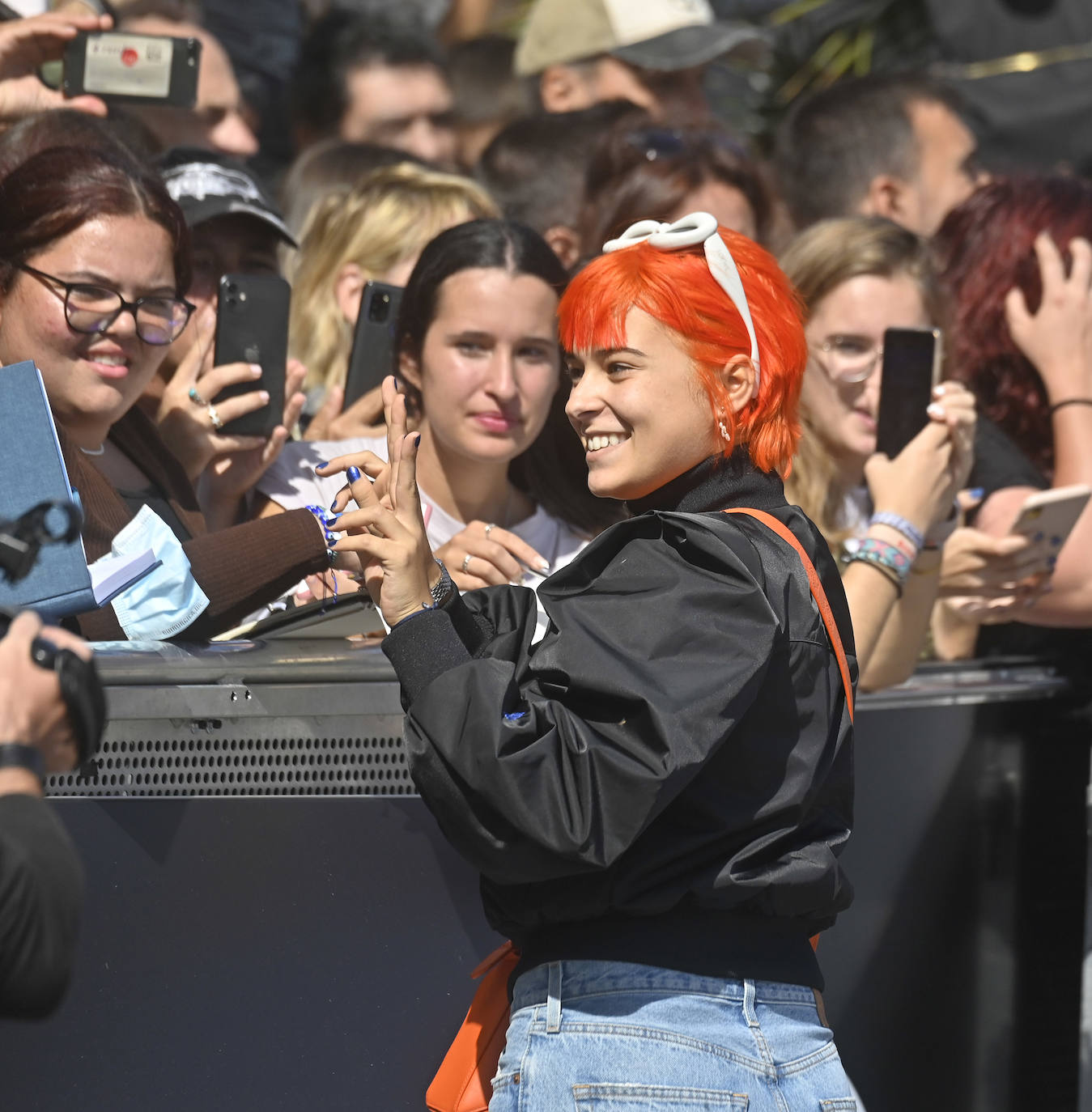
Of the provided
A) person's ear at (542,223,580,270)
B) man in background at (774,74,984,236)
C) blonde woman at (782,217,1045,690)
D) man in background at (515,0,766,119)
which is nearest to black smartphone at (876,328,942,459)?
blonde woman at (782,217,1045,690)

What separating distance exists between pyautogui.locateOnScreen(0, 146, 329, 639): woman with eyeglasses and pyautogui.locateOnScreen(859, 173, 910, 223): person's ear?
9.15ft

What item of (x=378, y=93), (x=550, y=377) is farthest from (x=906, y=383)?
(x=378, y=93)

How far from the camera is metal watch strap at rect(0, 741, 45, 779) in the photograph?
4.75 feet

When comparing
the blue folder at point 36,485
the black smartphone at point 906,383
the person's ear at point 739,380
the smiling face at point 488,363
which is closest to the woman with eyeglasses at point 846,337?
the black smartphone at point 906,383

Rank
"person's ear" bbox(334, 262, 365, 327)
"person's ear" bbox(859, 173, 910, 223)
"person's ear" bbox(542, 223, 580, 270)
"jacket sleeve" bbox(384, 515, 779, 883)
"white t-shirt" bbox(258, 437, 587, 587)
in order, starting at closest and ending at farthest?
"jacket sleeve" bbox(384, 515, 779, 883) < "white t-shirt" bbox(258, 437, 587, 587) < "person's ear" bbox(334, 262, 365, 327) < "person's ear" bbox(542, 223, 580, 270) < "person's ear" bbox(859, 173, 910, 223)

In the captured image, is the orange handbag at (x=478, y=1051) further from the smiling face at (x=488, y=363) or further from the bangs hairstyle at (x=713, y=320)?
the smiling face at (x=488, y=363)

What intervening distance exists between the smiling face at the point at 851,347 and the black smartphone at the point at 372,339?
95cm

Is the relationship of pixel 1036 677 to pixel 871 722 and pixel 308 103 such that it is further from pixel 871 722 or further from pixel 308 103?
pixel 308 103

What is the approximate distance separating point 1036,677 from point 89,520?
6.49 ft

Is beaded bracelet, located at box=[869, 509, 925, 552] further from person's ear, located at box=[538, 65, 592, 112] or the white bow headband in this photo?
person's ear, located at box=[538, 65, 592, 112]

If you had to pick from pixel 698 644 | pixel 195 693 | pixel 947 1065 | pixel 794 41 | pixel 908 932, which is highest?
pixel 794 41

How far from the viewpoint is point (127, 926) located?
7.22ft

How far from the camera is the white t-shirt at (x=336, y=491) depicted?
9.80 feet

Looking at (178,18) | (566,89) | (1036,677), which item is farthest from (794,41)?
(1036,677)
